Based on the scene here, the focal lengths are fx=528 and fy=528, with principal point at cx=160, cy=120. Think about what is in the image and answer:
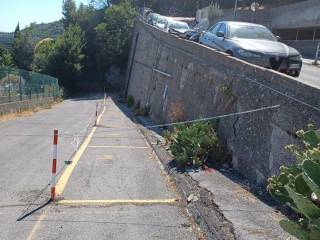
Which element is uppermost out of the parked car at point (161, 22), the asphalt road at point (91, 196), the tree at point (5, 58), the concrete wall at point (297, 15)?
the concrete wall at point (297, 15)

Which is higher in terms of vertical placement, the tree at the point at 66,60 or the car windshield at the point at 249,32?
the car windshield at the point at 249,32

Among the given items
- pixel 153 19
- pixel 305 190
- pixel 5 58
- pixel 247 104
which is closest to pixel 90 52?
pixel 5 58

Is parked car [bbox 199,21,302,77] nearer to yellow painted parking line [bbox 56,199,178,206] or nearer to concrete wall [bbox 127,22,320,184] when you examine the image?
concrete wall [bbox 127,22,320,184]

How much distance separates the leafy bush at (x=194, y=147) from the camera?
1143 cm

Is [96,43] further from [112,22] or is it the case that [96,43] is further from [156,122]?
[156,122]

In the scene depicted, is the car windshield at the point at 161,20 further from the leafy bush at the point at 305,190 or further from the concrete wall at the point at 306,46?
the leafy bush at the point at 305,190

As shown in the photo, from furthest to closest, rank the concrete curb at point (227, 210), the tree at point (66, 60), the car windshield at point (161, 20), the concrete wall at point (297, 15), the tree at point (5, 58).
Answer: the tree at point (5, 58)
the tree at point (66, 60)
the car windshield at point (161, 20)
the concrete wall at point (297, 15)
the concrete curb at point (227, 210)

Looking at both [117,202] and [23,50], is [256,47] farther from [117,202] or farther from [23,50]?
[23,50]

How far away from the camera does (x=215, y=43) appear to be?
18172 mm

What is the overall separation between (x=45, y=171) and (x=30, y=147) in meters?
4.05

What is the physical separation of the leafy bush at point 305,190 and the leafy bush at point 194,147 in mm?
6271

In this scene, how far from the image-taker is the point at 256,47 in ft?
52.0

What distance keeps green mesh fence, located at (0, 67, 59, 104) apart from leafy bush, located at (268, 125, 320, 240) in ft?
82.9

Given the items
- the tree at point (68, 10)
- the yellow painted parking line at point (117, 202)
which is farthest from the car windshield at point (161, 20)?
the tree at point (68, 10)
